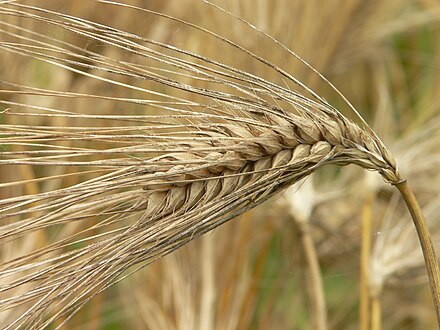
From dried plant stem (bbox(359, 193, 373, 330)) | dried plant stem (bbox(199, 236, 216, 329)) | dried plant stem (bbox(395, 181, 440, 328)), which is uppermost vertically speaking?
dried plant stem (bbox(199, 236, 216, 329))

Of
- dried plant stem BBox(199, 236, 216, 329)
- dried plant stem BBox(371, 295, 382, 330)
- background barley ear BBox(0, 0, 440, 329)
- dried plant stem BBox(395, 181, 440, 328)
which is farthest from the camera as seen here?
dried plant stem BBox(199, 236, 216, 329)

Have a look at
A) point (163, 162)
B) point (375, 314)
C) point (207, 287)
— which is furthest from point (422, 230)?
point (207, 287)

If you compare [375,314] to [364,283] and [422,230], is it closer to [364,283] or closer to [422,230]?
[364,283]

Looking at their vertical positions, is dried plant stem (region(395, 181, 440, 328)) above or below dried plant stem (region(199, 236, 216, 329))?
below

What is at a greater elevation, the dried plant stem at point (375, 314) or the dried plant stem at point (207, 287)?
the dried plant stem at point (207, 287)

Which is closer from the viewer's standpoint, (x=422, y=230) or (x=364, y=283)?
(x=422, y=230)

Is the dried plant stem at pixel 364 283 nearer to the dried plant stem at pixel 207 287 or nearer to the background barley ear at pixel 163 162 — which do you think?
the dried plant stem at pixel 207 287

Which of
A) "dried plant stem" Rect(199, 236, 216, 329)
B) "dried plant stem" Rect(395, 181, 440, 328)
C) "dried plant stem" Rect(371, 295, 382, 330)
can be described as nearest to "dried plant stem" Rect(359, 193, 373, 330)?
"dried plant stem" Rect(371, 295, 382, 330)

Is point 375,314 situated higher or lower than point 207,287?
lower

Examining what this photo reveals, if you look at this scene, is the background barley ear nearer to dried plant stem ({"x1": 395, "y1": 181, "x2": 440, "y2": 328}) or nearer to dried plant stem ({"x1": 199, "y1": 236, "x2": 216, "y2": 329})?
dried plant stem ({"x1": 395, "y1": 181, "x2": 440, "y2": 328})

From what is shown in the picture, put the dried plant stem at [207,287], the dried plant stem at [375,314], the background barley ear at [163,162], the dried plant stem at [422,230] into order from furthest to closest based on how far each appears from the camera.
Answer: the dried plant stem at [207,287] → the dried plant stem at [375,314] → the dried plant stem at [422,230] → the background barley ear at [163,162]

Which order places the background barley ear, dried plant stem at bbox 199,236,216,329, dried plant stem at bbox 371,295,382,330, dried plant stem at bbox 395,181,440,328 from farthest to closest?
dried plant stem at bbox 199,236,216,329 < dried plant stem at bbox 371,295,382,330 < dried plant stem at bbox 395,181,440,328 < the background barley ear

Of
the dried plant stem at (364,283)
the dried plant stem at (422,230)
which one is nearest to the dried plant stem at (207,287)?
the dried plant stem at (364,283)

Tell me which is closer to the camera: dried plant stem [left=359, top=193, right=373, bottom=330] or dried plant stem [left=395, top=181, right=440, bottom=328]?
dried plant stem [left=395, top=181, right=440, bottom=328]
